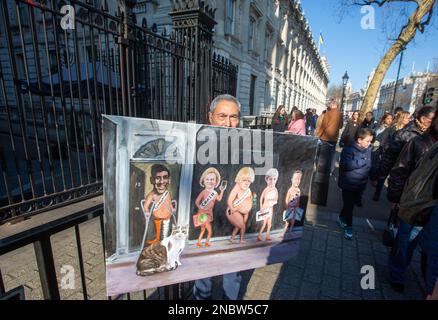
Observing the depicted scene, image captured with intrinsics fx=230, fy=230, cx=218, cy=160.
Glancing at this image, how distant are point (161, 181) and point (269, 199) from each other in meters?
0.76

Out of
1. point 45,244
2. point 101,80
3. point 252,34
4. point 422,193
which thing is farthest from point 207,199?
point 252,34

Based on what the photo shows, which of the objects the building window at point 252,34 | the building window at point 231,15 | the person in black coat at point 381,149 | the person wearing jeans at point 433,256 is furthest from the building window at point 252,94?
the person wearing jeans at point 433,256

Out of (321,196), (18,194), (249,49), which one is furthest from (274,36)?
(18,194)

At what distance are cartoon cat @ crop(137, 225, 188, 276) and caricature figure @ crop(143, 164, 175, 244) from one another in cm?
5

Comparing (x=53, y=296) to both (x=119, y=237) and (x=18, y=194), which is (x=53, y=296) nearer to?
(x=119, y=237)

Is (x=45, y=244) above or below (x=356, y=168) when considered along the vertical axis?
above

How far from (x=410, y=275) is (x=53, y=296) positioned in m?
3.72

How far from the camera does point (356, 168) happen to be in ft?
11.6

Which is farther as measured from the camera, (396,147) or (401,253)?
(396,147)

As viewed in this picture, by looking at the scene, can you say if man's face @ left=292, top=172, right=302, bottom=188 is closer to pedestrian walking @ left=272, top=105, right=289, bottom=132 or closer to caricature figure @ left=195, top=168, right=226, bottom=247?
caricature figure @ left=195, top=168, right=226, bottom=247

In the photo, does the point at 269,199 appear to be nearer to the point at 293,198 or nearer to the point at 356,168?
the point at 293,198

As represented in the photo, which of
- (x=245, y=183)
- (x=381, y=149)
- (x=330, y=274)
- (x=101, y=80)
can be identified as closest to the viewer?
(x=245, y=183)

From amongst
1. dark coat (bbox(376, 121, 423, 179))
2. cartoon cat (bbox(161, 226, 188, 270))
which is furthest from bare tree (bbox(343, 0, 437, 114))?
cartoon cat (bbox(161, 226, 188, 270))

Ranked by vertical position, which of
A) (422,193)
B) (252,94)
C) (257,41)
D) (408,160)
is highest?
(257,41)
